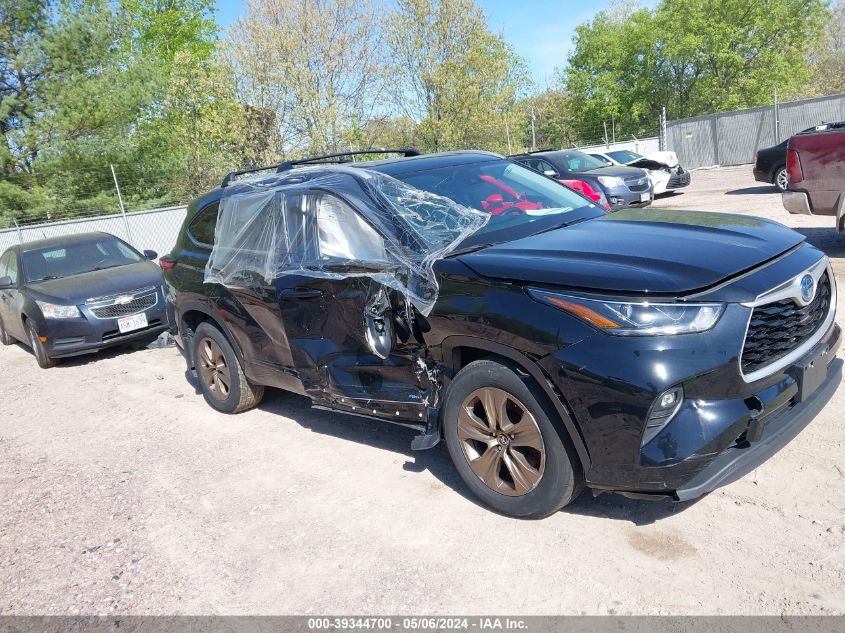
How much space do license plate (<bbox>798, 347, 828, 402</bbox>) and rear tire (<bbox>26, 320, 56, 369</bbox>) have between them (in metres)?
8.22

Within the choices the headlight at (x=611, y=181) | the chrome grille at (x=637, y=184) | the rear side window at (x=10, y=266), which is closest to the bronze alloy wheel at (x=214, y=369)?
the rear side window at (x=10, y=266)

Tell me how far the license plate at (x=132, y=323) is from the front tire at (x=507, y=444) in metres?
6.08

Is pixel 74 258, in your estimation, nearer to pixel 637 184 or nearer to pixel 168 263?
pixel 168 263

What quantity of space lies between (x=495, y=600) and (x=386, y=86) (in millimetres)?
27229

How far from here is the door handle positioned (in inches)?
170

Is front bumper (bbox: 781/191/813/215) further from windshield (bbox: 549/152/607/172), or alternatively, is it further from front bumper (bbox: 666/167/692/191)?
front bumper (bbox: 666/167/692/191)

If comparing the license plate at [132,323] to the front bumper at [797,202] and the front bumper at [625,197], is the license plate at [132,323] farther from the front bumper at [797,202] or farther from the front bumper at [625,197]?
the front bumper at [625,197]

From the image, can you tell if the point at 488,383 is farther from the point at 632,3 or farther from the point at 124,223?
the point at 632,3

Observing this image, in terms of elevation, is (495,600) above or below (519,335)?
below

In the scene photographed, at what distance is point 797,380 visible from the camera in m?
3.16

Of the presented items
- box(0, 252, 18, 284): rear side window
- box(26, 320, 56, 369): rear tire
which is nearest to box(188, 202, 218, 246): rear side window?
box(26, 320, 56, 369): rear tire

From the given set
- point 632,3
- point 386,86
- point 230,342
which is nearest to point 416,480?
point 230,342

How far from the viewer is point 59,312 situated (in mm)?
8328

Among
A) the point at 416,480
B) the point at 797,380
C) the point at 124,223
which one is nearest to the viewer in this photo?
the point at 797,380
